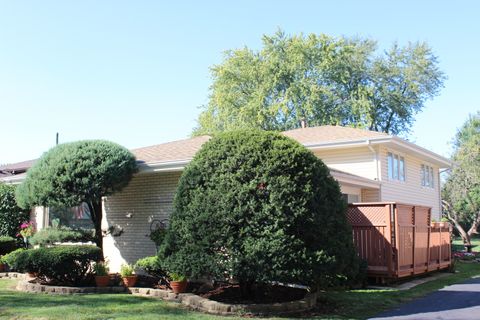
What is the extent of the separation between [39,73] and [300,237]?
1257 centimetres

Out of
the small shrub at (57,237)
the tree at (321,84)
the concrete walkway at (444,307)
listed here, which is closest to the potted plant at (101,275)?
the small shrub at (57,237)

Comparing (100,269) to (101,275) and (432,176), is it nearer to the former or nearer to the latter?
(101,275)

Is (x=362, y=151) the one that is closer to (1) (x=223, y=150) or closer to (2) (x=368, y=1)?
(2) (x=368, y=1)

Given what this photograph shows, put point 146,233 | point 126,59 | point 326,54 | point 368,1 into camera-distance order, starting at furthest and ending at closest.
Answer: point 326,54 < point 368,1 < point 126,59 < point 146,233

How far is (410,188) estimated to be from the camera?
19.2 meters

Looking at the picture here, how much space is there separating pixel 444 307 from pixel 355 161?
833cm

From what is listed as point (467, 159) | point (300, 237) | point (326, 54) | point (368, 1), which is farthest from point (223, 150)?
point (326, 54)

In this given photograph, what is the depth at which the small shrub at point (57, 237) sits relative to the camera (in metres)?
13.8

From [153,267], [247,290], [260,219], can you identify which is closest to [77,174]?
[153,267]

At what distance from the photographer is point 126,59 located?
18125 mm

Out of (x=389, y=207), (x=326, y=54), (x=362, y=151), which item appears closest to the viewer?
(x=389, y=207)

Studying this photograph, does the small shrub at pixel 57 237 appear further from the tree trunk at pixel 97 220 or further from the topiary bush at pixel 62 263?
the topiary bush at pixel 62 263

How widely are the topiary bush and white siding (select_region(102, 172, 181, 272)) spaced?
243cm

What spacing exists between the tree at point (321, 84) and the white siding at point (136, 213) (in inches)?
980
